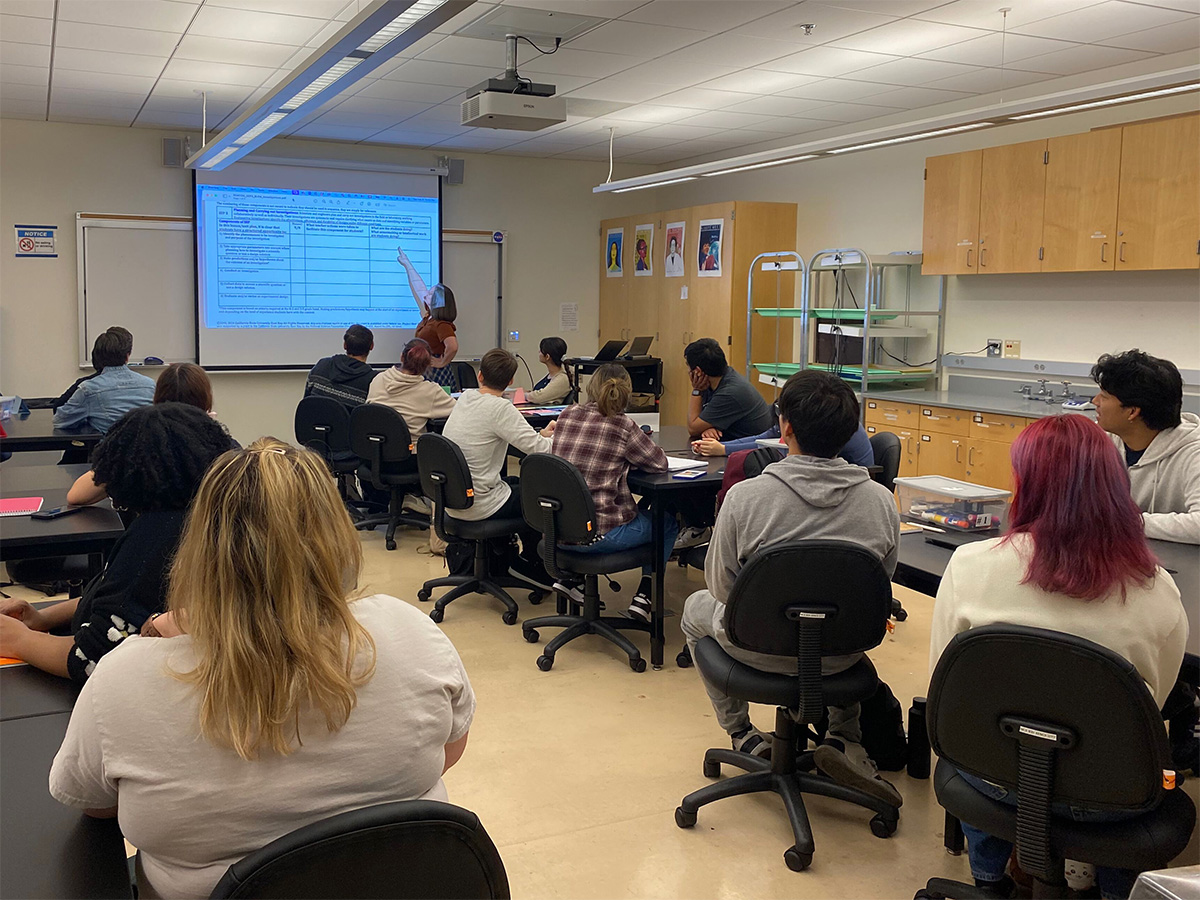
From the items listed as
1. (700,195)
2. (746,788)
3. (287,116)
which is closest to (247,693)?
(746,788)

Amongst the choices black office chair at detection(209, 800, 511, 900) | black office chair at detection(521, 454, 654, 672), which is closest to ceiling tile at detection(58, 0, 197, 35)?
black office chair at detection(521, 454, 654, 672)

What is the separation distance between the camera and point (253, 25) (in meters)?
4.61

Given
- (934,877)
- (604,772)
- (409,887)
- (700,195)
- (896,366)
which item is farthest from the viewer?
(700,195)

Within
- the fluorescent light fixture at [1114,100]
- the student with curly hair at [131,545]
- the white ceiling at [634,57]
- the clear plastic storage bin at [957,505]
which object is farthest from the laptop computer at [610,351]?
the student with curly hair at [131,545]

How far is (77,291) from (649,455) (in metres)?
5.78

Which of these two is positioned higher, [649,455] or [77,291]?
[77,291]

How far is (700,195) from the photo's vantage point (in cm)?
910

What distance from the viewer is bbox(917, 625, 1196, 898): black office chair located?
1.63 metres

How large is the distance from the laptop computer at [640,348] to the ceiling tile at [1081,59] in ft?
12.1

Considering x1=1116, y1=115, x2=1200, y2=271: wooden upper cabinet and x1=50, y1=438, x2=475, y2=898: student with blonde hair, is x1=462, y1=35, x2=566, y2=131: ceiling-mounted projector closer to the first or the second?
x1=1116, y1=115, x2=1200, y2=271: wooden upper cabinet

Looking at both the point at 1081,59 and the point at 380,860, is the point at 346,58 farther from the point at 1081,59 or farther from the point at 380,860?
the point at 1081,59

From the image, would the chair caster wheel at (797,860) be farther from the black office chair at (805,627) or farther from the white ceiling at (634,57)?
the white ceiling at (634,57)

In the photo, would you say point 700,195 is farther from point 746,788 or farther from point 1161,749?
point 1161,749

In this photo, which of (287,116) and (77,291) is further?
(77,291)
